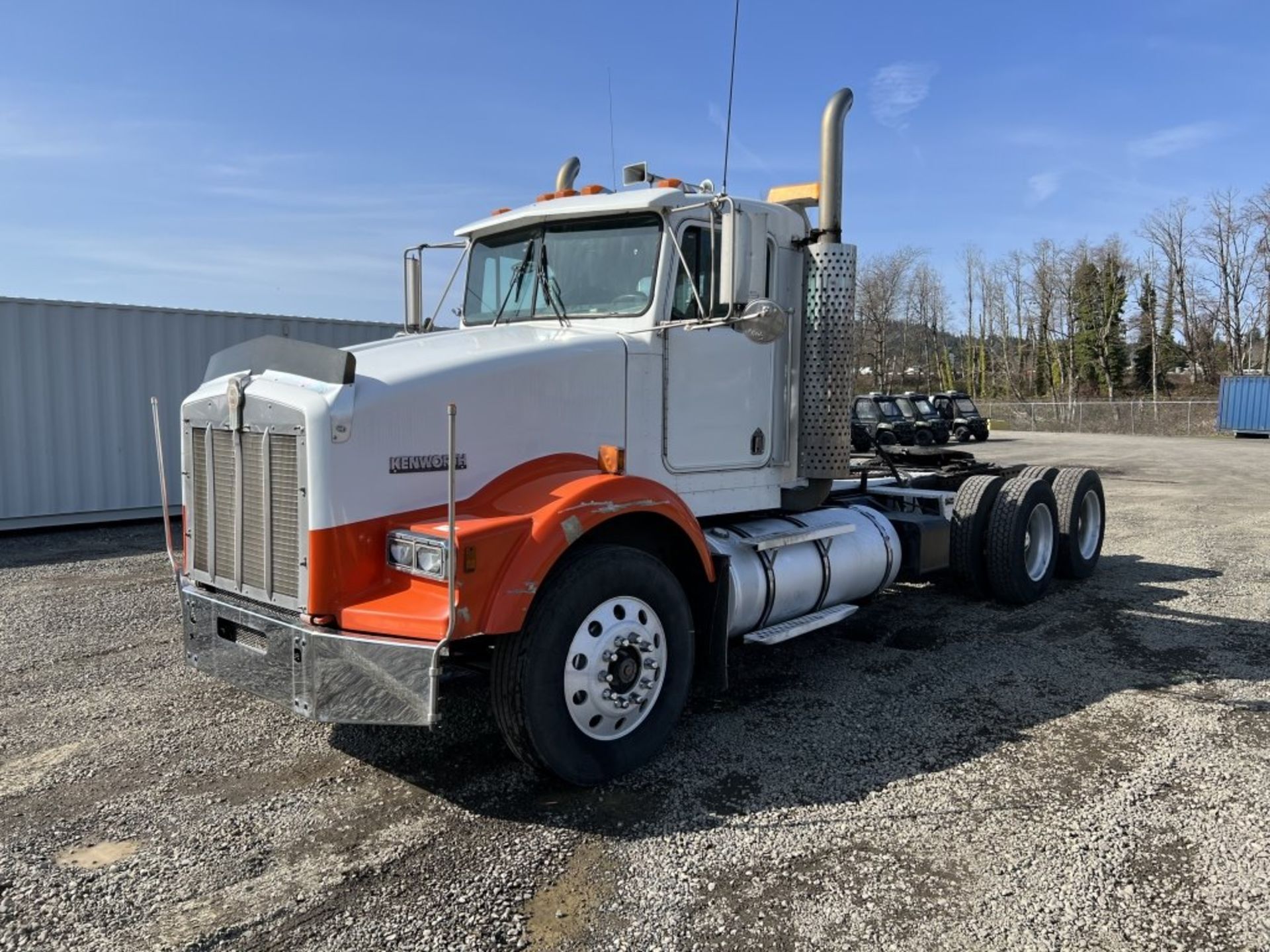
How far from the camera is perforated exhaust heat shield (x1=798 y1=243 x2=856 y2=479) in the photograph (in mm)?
5609

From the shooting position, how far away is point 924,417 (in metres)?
30.1

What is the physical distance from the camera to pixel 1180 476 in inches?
776

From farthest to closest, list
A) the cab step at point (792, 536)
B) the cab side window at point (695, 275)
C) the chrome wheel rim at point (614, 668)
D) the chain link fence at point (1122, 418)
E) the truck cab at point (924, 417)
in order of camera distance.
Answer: the chain link fence at point (1122, 418) → the truck cab at point (924, 417) → the cab step at point (792, 536) → the cab side window at point (695, 275) → the chrome wheel rim at point (614, 668)

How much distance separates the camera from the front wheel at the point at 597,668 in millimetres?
3703

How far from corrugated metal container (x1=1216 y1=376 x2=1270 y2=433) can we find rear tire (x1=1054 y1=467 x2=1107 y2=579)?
36.3 m

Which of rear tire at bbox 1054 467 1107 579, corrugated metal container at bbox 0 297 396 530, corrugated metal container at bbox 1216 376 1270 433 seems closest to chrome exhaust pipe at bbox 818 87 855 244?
rear tire at bbox 1054 467 1107 579

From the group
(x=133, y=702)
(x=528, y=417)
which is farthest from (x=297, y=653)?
(x=133, y=702)

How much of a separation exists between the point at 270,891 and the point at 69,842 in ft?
3.36

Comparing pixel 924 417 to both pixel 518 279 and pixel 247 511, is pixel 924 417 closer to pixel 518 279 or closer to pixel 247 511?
pixel 518 279

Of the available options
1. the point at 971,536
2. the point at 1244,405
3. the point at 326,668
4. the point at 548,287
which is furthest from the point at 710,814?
the point at 1244,405

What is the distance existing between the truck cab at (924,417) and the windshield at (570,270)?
25234 mm

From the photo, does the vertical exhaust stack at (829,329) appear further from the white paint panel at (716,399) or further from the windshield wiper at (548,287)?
the windshield wiper at (548,287)

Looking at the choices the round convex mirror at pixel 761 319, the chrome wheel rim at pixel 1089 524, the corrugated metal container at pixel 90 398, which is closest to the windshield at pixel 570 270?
the round convex mirror at pixel 761 319

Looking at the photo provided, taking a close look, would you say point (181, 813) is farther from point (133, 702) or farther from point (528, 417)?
point (528, 417)
